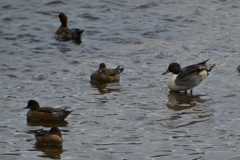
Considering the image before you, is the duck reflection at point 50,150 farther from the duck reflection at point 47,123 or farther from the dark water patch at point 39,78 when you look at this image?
the dark water patch at point 39,78

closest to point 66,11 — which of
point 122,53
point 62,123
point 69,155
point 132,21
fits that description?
point 132,21

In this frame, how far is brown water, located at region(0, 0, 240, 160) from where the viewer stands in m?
8.89

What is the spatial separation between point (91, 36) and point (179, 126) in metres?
9.35

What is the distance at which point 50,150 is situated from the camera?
28.9ft

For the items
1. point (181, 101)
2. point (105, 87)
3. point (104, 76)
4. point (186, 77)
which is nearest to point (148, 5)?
point (104, 76)

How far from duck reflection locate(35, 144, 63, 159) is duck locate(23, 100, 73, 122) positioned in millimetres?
1310

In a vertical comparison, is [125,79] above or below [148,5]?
below

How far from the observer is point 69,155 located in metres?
8.44

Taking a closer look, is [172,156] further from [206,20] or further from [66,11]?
[66,11]

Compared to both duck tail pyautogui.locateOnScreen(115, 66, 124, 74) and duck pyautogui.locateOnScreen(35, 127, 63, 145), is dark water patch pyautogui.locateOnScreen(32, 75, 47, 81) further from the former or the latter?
duck pyautogui.locateOnScreen(35, 127, 63, 145)

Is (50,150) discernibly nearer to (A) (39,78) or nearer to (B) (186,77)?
(B) (186,77)

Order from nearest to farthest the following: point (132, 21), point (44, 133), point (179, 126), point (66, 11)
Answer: point (44, 133) → point (179, 126) → point (132, 21) → point (66, 11)

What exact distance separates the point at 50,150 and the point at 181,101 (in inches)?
164

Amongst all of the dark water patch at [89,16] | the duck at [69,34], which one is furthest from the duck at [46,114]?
the dark water patch at [89,16]
